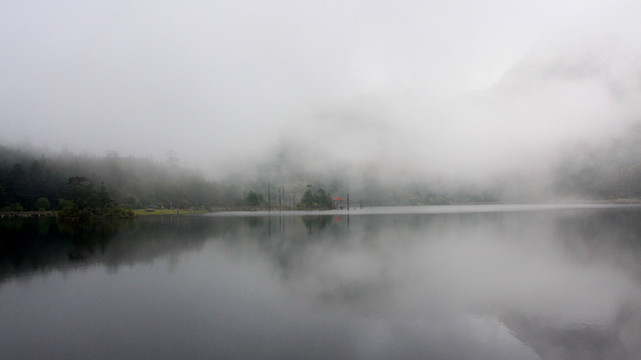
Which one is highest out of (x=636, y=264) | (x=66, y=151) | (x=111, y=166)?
(x=66, y=151)

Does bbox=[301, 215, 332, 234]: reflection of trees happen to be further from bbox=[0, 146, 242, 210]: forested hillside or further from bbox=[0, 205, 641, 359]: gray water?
bbox=[0, 146, 242, 210]: forested hillside

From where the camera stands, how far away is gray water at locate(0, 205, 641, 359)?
409 inches

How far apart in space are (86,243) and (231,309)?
92.2 feet

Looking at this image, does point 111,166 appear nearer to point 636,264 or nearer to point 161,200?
point 161,200

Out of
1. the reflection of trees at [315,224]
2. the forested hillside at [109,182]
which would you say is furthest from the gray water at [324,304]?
the forested hillside at [109,182]

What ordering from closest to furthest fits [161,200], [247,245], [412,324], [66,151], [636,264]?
[412,324], [636,264], [247,245], [161,200], [66,151]

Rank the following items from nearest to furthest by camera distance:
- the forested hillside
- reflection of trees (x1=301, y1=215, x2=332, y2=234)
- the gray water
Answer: the gray water
reflection of trees (x1=301, y1=215, x2=332, y2=234)
the forested hillside

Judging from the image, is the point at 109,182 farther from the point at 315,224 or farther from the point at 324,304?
the point at 324,304

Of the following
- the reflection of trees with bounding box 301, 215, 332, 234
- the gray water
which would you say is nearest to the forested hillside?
the reflection of trees with bounding box 301, 215, 332, 234

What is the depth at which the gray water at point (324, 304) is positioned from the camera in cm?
1040

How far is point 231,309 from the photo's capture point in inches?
550

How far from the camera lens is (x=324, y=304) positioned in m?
14.5

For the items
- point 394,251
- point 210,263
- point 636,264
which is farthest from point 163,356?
point 636,264

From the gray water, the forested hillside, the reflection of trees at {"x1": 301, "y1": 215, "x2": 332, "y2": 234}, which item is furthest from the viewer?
the forested hillside
